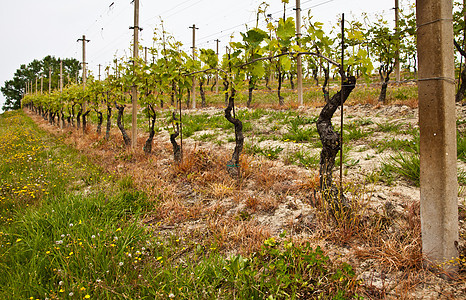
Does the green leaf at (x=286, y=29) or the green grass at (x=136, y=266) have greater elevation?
the green leaf at (x=286, y=29)

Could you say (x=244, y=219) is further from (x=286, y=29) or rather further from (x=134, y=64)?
(x=134, y=64)

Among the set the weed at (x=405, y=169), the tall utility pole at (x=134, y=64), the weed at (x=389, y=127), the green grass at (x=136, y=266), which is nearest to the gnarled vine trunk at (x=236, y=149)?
the green grass at (x=136, y=266)

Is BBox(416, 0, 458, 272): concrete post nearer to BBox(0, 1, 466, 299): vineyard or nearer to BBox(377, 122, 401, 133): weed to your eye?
BBox(0, 1, 466, 299): vineyard

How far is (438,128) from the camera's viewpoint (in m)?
1.94

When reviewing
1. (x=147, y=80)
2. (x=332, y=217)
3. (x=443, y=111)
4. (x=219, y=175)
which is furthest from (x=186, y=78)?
(x=443, y=111)

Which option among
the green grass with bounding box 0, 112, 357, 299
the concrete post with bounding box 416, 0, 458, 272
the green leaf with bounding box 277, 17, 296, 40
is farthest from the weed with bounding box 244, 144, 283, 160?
the concrete post with bounding box 416, 0, 458, 272

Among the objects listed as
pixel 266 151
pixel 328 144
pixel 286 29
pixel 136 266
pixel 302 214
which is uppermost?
pixel 286 29

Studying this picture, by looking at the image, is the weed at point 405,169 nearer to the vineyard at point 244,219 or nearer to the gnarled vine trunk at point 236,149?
the vineyard at point 244,219

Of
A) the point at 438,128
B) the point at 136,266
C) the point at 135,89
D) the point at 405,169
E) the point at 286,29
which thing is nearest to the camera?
the point at 438,128

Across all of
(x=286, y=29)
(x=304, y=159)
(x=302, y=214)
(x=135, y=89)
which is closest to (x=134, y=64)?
(x=135, y=89)

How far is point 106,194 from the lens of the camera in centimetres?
Result: 388

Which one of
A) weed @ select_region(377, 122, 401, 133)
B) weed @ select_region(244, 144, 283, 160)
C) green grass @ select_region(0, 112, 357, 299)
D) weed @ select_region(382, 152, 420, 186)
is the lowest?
green grass @ select_region(0, 112, 357, 299)

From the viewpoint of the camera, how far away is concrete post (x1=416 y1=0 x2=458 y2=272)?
6.31ft

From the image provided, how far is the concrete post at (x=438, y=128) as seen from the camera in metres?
1.92
